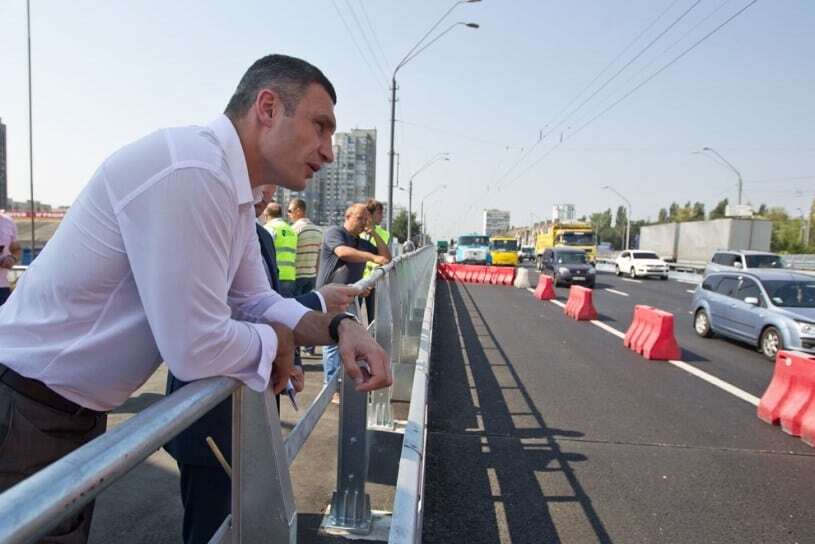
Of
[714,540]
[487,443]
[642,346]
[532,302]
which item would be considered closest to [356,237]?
[487,443]

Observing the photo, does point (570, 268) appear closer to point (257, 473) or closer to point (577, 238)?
point (577, 238)

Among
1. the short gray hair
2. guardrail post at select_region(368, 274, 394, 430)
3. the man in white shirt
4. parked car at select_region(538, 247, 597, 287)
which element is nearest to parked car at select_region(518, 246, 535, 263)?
parked car at select_region(538, 247, 597, 287)

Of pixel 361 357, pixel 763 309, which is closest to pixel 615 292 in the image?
pixel 763 309

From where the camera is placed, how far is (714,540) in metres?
3.83


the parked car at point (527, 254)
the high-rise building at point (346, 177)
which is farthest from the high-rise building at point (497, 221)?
the high-rise building at point (346, 177)

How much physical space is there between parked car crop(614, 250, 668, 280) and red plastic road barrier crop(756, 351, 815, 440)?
91.2 ft

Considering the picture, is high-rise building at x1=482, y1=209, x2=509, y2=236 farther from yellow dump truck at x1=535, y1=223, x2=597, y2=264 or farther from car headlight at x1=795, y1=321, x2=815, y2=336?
car headlight at x1=795, y1=321, x2=815, y2=336

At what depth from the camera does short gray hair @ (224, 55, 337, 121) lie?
1.60 m

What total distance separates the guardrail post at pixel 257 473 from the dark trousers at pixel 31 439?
0.35m

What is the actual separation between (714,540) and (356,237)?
4331mm

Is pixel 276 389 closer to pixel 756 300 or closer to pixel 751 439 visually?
pixel 751 439

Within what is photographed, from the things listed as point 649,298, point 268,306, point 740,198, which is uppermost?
point 740,198

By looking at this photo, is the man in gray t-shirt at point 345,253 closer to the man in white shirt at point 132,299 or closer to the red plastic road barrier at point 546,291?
the man in white shirt at point 132,299

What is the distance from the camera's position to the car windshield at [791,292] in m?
10.5
